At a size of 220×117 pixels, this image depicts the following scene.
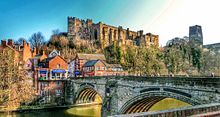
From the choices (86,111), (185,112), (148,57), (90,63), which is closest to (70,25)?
(90,63)

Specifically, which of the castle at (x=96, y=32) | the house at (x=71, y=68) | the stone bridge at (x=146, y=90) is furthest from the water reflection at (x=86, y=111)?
the castle at (x=96, y=32)

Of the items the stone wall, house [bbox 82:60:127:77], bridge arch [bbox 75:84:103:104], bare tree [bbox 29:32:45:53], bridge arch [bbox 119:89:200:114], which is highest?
bare tree [bbox 29:32:45:53]

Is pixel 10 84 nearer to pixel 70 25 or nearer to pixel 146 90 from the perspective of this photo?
pixel 146 90

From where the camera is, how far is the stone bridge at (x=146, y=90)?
14157 mm

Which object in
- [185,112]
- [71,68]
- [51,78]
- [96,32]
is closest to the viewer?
[185,112]

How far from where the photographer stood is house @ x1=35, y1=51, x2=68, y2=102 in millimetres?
40125

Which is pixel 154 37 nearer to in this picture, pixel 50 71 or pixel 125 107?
pixel 50 71

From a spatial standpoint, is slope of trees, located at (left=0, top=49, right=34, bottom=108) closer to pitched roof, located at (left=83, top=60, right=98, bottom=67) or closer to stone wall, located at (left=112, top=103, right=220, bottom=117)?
pitched roof, located at (left=83, top=60, right=98, bottom=67)

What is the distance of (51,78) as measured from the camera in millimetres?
42219

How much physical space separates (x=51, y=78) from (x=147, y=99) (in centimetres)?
2659

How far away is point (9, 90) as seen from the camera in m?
30.0

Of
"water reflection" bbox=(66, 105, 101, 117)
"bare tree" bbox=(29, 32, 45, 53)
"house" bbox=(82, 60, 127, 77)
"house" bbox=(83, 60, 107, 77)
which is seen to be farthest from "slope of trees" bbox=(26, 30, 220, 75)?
"water reflection" bbox=(66, 105, 101, 117)

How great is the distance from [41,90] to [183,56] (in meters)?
52.6

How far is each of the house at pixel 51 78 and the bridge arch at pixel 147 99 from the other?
2152cm
